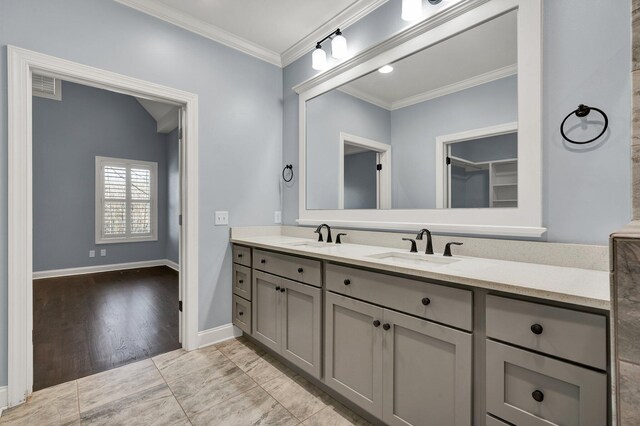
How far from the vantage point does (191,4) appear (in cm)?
227

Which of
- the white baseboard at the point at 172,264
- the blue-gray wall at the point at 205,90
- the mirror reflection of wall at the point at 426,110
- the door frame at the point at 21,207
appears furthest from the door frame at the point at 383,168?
the white baseboard at the point at 172,264

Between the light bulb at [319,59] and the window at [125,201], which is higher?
the light bulb at [319,59]

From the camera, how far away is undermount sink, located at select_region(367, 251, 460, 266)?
1633mm

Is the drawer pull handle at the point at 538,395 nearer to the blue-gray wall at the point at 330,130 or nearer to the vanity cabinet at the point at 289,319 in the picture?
the vanity cabinet at the point at 289,319

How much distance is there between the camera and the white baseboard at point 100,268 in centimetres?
495

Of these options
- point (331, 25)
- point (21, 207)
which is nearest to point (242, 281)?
point (21, 207)

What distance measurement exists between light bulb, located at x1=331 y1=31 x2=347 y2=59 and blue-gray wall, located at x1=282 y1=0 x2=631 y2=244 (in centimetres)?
126

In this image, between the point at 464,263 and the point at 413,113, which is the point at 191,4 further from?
the point at 464,263

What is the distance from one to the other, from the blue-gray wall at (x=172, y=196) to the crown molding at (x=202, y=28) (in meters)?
3.72

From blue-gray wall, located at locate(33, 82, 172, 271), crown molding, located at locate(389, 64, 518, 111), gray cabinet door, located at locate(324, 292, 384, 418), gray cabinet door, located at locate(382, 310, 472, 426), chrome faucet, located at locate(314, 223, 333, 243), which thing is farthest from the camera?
blue-gray wall, located at locate(33, 82, 172, 271)

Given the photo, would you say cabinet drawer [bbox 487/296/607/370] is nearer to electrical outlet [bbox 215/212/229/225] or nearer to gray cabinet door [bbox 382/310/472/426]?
gray cabinet door [bbox 382/310/472/426]

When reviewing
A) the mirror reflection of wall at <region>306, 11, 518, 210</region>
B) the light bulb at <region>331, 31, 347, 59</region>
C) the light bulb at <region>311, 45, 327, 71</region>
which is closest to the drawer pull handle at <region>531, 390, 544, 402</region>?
the mirror reflection of wall at <region>306, 11, 518, 210</region>

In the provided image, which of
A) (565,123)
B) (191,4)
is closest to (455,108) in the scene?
(565,123)

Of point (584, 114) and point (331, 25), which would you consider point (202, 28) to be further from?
point (584, 114)
